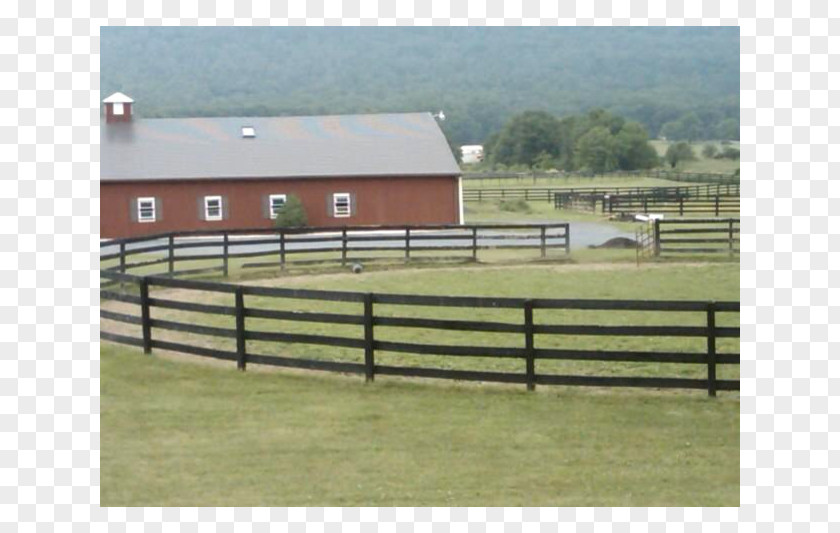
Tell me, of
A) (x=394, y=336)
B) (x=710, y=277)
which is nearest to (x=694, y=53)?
(x=710, y=277)

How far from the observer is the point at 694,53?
6003cm

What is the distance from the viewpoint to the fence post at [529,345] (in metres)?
9.76

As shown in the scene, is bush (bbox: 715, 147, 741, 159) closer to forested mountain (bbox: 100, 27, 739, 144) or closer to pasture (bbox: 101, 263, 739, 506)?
forested mountain (bbox: 100, 27, 739, 144)

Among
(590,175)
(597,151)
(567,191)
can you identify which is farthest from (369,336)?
(590,175)

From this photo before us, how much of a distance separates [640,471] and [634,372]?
11.8ft

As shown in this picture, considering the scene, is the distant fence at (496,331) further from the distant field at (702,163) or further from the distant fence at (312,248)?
the distant field at (702,163)

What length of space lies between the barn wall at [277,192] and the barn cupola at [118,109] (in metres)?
3.19

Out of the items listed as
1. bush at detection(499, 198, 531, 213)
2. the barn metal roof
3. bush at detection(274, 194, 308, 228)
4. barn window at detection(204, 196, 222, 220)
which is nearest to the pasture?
bush at detection(274, 194, 308, 228)

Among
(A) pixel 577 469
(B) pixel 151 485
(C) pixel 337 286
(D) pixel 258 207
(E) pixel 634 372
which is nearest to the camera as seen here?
A: (B) pixel 151 485

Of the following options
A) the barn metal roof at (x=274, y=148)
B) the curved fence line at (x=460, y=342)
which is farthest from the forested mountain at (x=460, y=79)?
the curved fence line at (x=460, y=342)

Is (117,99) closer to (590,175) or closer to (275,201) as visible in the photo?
(275,201)

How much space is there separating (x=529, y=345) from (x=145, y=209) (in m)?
23.9

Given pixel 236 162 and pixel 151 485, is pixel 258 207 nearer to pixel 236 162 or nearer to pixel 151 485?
pixel 236 162

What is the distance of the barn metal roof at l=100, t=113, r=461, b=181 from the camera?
3288cm
